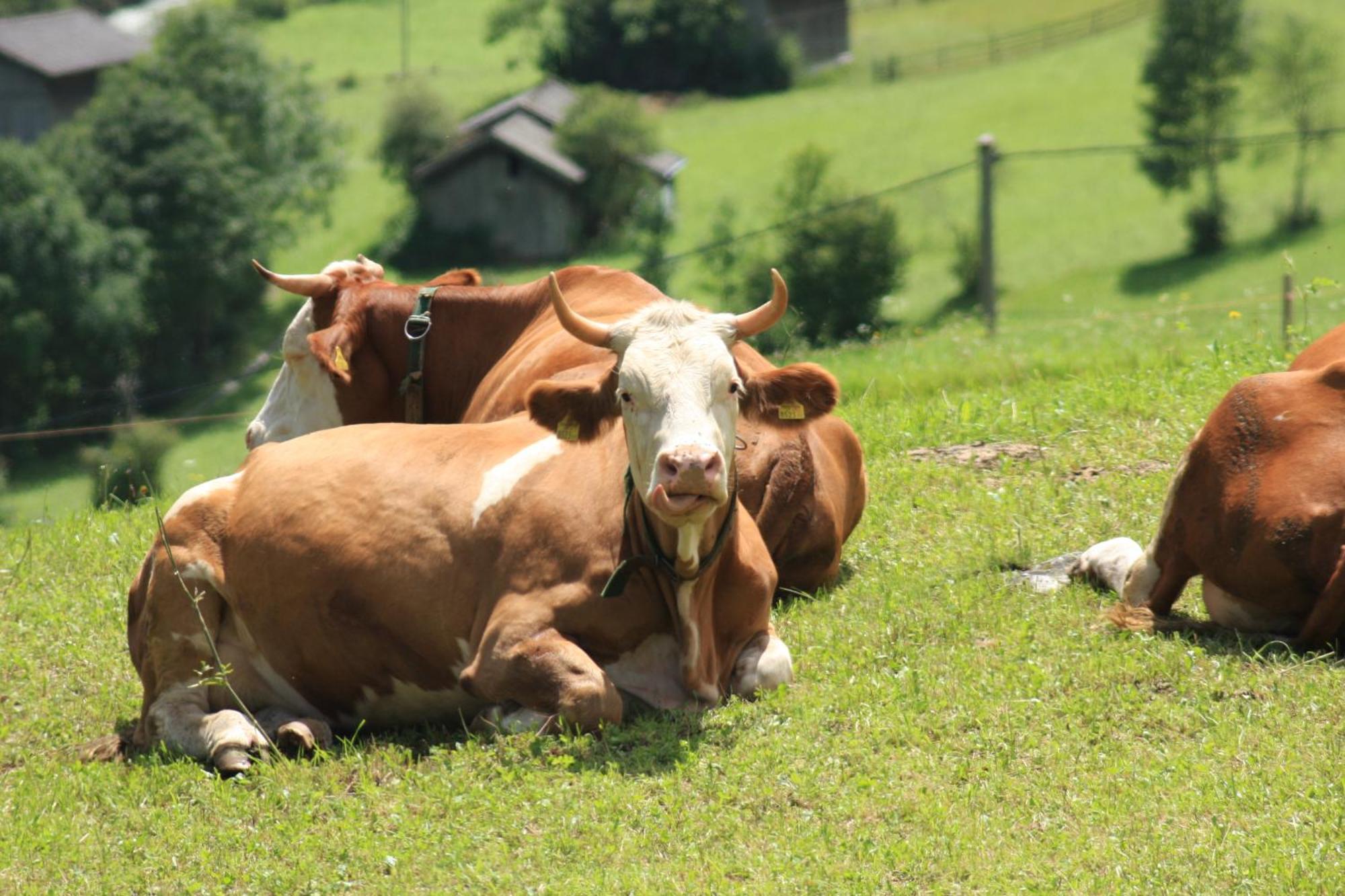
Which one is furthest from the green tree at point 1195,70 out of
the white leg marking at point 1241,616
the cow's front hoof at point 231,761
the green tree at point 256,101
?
the cow's front hoof at point 231,761

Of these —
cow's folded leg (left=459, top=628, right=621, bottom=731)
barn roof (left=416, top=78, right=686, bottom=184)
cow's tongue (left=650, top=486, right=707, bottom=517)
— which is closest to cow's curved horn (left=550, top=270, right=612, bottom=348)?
cow's tongue (left=650, top=486, right=707, bottom=517)

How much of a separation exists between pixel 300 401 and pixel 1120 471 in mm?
4784

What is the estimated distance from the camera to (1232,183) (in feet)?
186

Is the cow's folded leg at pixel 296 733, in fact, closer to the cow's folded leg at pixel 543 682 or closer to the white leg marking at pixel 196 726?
the white leg marking at pixel 196 726

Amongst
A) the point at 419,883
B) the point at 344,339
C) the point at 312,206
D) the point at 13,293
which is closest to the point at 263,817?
the point at 419,883

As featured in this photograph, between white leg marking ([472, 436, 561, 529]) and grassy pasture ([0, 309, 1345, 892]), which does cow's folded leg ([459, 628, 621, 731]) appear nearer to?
grassy pasture ([0, 309, 1345, 892])

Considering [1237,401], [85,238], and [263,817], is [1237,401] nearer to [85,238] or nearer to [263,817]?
[263,817]

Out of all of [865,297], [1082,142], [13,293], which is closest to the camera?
[865,297]

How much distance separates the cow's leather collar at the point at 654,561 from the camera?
6.62 metres

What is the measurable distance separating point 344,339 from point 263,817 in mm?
4144

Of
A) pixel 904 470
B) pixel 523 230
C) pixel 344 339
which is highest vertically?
pixel 344 339

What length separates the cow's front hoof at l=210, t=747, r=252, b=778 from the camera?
6.58 metres

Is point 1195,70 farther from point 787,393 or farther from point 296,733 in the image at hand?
point 296,733

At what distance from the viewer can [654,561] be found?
669 centimetres
